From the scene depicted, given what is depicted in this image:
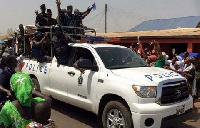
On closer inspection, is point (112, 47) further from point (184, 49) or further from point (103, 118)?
point (184, 49)

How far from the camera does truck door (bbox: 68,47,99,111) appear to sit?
511cm

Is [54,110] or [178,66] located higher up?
[178,66]

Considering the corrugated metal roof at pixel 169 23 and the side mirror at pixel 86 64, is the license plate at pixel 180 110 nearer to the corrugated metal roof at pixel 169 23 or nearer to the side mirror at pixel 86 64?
the side mirror at pixel 86 64

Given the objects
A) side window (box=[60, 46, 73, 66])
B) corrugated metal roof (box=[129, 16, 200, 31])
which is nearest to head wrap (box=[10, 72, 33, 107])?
side window (box=[60, 46, 73, 66])

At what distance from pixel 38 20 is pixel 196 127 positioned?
5.96 meters

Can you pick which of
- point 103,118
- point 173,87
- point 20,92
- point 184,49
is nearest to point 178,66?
point 173,87

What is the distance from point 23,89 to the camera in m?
2.50

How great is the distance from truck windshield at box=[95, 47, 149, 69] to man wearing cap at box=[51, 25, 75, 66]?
909mm

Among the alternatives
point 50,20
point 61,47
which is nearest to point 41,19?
point 50,20

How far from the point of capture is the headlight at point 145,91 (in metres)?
4.24

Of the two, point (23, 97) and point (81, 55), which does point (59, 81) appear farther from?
point (23, 97)

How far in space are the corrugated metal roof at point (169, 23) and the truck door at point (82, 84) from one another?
67.8 feet

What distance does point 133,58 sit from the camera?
5.61 metres

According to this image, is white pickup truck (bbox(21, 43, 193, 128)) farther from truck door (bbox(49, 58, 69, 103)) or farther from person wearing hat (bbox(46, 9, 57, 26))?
person wearing hat (bbox(46, 9, 57, 26))
